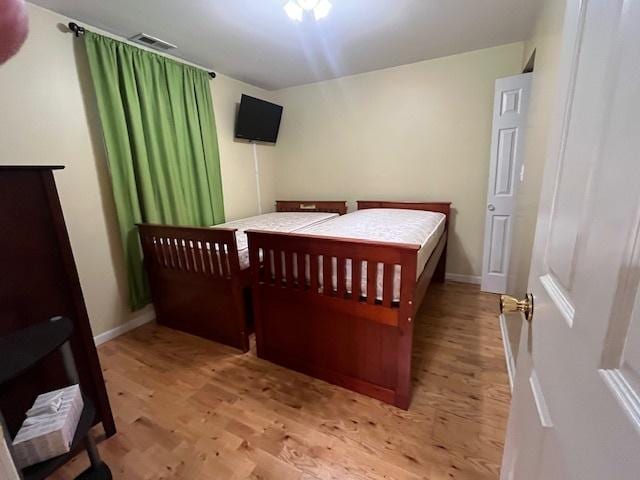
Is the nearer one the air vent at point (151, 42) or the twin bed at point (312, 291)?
the twin bed at point (312, 291)

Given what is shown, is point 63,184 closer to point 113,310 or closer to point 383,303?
point 113,310

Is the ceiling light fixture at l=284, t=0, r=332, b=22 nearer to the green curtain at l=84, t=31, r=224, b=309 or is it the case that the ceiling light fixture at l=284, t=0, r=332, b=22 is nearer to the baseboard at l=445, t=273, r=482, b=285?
the green curtain at l=84, t=31, r=224, b=309

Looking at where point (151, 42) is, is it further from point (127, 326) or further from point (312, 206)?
point (127, 326)

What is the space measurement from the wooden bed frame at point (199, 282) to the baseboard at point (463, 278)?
2349 mm

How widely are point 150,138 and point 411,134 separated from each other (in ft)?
8.68

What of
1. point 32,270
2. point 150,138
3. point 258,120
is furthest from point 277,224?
point 32,270

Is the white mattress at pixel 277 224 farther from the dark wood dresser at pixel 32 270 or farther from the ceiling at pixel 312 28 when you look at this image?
the ceiling at pixel 312 28

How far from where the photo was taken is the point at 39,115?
6.35 ft

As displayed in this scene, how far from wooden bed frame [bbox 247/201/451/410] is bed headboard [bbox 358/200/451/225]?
1.46m

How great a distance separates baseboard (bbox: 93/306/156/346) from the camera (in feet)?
7.68

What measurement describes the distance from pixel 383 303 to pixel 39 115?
2.60 metres

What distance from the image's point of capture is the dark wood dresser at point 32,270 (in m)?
1.09

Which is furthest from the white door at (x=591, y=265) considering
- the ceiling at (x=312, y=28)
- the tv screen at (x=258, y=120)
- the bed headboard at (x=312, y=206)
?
the tv screen at (x=258, y=120)

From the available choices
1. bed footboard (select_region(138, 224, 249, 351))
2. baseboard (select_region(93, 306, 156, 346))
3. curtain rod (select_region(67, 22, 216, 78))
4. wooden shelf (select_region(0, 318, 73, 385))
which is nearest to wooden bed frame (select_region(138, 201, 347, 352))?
bed footboard (select_region(138, 224, 249, 351))
